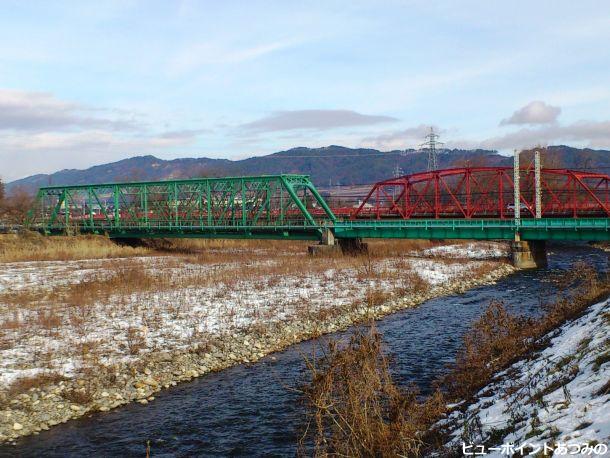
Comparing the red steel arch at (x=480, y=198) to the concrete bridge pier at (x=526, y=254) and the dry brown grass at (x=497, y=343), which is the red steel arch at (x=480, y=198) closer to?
the concrete bridge pier at (x=526, y=254)

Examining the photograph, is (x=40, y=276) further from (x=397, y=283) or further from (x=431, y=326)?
(x=431, y=326)

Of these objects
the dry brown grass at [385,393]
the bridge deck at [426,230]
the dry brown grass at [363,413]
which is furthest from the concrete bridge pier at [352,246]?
the dry brown grass at [363,413]

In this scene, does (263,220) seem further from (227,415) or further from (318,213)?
(227,415)

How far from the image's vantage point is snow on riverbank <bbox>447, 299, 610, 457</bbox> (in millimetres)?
8312

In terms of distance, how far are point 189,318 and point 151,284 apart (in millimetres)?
9974

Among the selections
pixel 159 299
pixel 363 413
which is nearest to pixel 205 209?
pixel 159 299

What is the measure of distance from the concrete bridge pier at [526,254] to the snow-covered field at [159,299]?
2.61m

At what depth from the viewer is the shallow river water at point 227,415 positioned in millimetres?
12477

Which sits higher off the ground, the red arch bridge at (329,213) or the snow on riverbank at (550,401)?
the red arch bridge at (329,213)

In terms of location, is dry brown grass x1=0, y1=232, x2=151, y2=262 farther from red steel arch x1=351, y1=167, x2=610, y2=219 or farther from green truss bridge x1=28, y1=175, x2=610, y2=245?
red steel arch x1=351, y1=167, x2=610, y2=219

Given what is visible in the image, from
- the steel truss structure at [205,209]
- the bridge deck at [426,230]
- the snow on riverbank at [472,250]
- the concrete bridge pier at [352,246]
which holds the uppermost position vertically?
the steel truss structure at [205,209]

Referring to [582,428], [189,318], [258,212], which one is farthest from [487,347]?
[258,212]

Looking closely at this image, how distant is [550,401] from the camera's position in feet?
32.3

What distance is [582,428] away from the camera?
8133 mm
